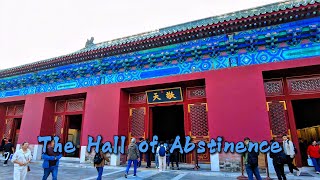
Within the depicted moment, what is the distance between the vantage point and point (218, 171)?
738 centimetres

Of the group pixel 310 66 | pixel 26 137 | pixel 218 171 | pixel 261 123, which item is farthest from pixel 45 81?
pixel 310 66

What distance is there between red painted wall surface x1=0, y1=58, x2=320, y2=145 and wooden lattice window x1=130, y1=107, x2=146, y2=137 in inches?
11.3

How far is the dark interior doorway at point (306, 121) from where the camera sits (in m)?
10.5

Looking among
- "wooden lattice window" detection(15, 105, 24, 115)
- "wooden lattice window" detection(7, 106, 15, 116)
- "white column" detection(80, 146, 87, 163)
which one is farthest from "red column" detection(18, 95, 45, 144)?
"white column" detection(80, 146, 87, 163)

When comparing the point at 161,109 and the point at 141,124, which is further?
the point at 161,109

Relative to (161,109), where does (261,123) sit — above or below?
below

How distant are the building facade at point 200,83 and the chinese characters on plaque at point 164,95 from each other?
44 millimetres

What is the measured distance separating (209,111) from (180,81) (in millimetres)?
1707

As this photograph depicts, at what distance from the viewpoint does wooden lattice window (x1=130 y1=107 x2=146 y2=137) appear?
32.0ft

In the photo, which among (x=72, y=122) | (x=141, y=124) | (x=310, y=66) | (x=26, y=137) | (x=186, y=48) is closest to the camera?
(x=310, y=66)

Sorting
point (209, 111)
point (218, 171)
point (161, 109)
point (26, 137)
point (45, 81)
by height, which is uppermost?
point (45, 81)

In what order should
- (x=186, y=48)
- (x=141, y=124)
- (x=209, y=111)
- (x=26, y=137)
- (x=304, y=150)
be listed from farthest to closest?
1. (x=26, y=137)
2. (x=304, y=150)
3. (x=141, y=124)
4. (x=186, y=48)
5. (x=209, y=111)

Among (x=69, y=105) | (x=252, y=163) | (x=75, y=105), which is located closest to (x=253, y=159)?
(x=252, y=163)

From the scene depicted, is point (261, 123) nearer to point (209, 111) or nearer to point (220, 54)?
point (209, 111)
